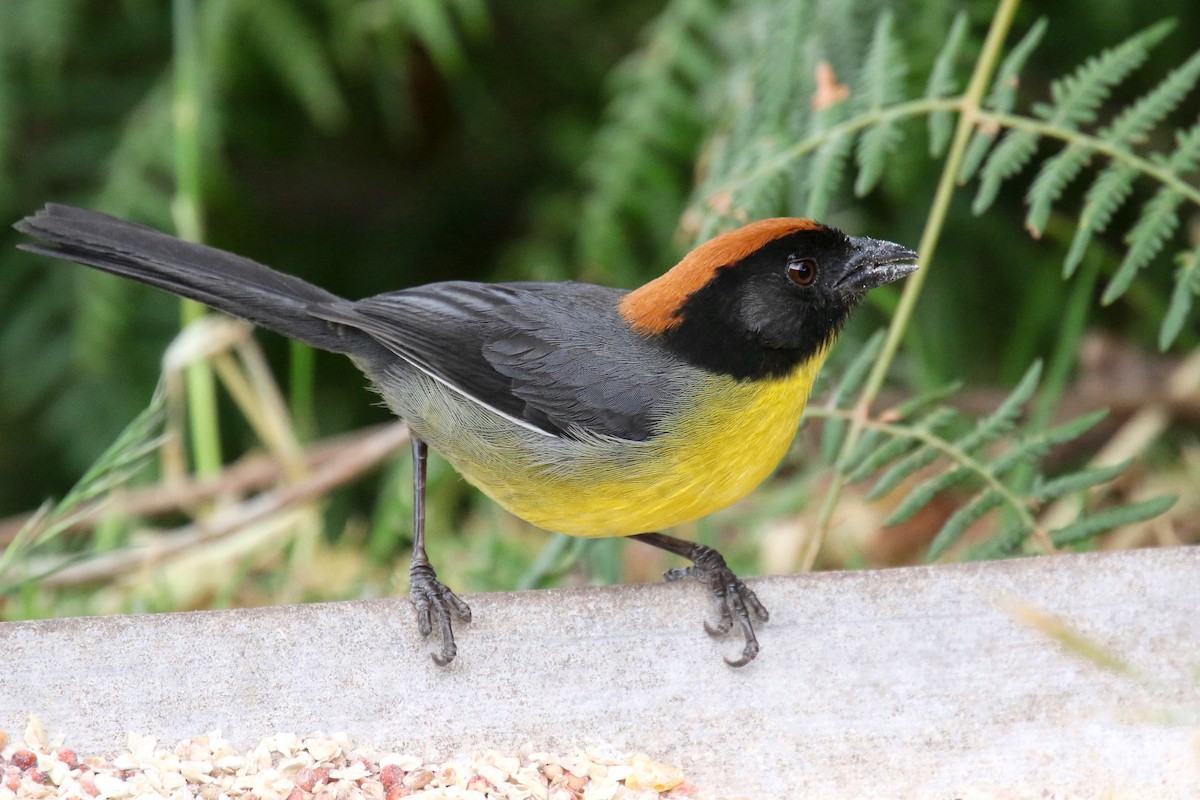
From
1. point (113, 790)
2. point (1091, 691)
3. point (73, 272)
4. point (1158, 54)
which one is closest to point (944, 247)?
point (1158, 54)

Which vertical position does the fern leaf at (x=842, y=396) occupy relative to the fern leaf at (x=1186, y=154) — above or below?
below

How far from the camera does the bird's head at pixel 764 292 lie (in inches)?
108

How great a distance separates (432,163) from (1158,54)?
116 inches

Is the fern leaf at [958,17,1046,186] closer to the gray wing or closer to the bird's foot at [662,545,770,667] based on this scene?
the gray wing

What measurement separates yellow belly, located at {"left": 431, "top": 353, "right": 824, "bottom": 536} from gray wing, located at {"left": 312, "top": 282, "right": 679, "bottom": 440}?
6 cm

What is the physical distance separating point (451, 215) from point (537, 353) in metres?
2.91

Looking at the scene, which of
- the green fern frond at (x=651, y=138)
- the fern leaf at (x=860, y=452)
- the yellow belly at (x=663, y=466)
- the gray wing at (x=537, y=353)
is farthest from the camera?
the green fern frond at (x=651, y=138)

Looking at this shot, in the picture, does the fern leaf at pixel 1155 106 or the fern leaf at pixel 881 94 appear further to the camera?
the fern leaf at pixel 881 94

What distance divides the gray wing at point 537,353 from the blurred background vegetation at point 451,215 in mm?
654

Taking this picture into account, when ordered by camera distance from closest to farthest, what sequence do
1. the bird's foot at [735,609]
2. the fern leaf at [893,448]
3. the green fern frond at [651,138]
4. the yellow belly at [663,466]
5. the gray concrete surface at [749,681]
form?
the gray concrete surface at [749,681] → the bird's foot at [735,609] → the yellow belly at [663,466] → the fern leaf at [893,448] → the green fern frond at [651,138]

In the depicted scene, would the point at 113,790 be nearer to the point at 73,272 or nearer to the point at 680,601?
the point at 680,601

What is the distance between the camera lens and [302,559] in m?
A: 4.50

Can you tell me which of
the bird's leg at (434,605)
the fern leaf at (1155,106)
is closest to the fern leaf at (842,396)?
the fern leaf at (1155,106)

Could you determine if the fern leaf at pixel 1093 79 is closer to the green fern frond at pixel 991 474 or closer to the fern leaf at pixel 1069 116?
the fern leaf at pixel 1069 116
